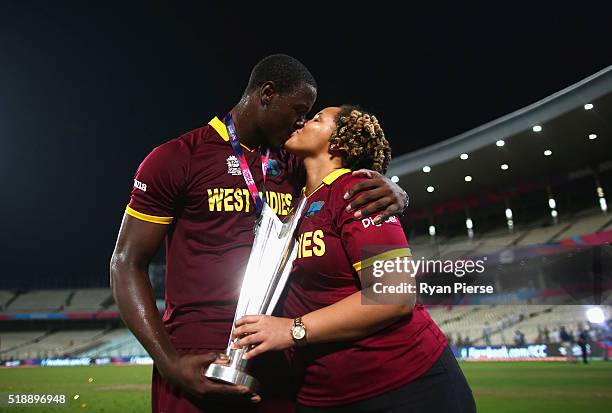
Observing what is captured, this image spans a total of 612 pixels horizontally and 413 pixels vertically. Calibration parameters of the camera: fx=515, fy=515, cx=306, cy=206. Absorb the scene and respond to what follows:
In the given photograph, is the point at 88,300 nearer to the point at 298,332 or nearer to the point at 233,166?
the point at 233,166

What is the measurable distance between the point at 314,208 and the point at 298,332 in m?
0.60

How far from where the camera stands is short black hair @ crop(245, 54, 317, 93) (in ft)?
8.73

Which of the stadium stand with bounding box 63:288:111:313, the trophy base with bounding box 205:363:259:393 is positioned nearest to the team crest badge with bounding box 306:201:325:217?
the trophy base with bounding box 205:363:259:393

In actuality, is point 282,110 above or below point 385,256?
above

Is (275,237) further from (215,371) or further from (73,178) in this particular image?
(73,178)

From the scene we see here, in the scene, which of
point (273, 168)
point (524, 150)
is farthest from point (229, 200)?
point (524, 150)

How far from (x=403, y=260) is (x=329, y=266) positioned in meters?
0.33

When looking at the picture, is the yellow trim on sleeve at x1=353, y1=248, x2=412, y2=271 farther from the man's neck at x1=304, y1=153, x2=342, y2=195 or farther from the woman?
the man's neck at x1=304, y1=153, x2=342, y2=195

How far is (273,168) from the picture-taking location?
8.96 ft

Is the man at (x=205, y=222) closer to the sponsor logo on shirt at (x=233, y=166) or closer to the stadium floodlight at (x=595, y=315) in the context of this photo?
the sponsor logo on shirt at (x=233, y=166)

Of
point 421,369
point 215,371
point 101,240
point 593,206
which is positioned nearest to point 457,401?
point 421,369

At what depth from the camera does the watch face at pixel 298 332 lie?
2.07 metres

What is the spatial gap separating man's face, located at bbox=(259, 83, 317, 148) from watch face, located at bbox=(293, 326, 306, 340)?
3.54ft

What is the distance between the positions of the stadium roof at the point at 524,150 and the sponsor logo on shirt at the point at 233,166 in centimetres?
1829
